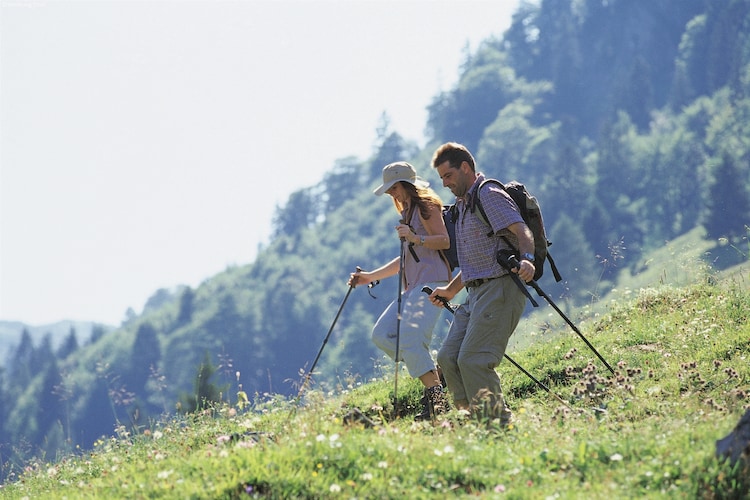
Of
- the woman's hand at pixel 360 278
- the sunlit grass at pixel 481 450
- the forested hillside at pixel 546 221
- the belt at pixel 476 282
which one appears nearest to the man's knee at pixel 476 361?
the sunlit grass at pixel 481 450

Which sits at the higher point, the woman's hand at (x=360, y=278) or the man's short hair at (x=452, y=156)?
the man's short hair at (x=452, y=156)

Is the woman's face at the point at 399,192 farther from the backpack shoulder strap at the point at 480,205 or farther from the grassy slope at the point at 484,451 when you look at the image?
the grassy slope at the point at 484,451

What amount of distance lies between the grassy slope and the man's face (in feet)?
5.62

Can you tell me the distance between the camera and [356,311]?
16475 centimetres

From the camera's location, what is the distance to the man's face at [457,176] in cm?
772

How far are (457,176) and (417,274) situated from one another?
111cm

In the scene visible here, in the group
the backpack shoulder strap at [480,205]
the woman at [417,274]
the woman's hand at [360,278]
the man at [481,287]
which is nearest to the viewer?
the man at [481,287]

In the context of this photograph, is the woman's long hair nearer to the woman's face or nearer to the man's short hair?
the woman's face

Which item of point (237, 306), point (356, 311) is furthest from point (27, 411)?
point (356, 311)

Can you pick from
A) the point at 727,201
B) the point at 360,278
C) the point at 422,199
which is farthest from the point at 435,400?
the point at 727,201

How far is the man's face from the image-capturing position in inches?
304

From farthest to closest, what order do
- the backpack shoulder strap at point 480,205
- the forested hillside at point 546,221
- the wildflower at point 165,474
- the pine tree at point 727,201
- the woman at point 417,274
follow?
Result: the forested hillside at point 546,221
the pine tree at point 727,201
the woman at point 417,274
the backpack shoulder strap at point 480,205
the wildflower at point 165,474

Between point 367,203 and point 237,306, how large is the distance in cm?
3500

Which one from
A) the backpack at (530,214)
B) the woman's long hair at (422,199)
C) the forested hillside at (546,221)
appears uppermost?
the woman's long hair at (422,199)
